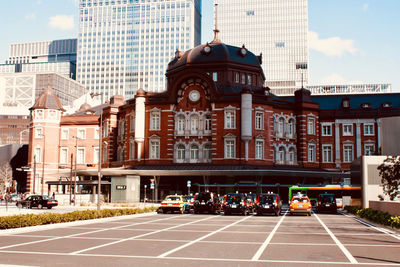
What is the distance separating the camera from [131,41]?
17450 cm

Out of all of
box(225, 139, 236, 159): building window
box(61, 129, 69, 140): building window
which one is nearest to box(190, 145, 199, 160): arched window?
box(225, 139, 236, 159): building window

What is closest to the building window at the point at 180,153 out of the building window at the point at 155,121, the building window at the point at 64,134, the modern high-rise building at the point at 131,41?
the building window at the point at 155,121

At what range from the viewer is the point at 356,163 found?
1756 inches

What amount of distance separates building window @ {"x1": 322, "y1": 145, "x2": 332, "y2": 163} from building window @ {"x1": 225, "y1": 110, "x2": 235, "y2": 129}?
17.9 m

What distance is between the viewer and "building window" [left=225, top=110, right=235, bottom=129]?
207 ft

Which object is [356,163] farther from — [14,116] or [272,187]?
[14,116]

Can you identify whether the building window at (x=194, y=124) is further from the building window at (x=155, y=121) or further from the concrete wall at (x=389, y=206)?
the concrete wall at (x=389, y=206)

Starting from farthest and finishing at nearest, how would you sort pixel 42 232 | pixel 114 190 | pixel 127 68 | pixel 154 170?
pixel 127 68 → pixel 154 170 → pixel 114 190 → pixel 42 232

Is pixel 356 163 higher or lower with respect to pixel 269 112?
lower

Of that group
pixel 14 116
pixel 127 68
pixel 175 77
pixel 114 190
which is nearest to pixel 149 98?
pixel 175 77

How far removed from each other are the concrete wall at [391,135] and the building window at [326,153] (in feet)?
147

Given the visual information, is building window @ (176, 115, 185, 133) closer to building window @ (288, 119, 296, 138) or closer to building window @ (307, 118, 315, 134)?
building window @ (288, 119, 296, 138)

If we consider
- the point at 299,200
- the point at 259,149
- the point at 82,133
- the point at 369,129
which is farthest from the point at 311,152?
the point at 82,133

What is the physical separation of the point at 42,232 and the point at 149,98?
147 feet
